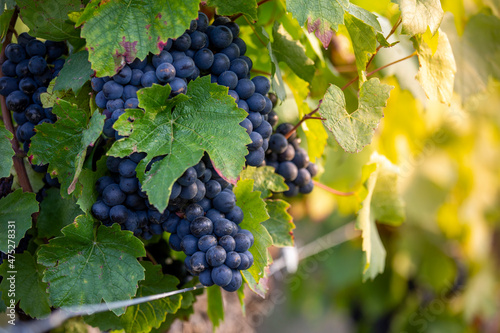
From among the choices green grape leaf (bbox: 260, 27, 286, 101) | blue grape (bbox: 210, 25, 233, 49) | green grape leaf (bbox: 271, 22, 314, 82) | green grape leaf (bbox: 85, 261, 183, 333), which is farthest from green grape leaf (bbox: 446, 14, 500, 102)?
green grape leaf (bbox: 85, 261, 183, 333)

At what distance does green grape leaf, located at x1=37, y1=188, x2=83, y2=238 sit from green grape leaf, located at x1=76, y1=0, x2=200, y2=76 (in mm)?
257

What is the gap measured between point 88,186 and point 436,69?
2.24ft

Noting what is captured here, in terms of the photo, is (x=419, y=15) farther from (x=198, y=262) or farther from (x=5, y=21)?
(x=5, y=21)

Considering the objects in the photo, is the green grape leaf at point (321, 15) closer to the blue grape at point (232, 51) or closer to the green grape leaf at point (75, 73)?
the blue grape at point (232, 51)

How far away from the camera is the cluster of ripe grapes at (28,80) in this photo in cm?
71

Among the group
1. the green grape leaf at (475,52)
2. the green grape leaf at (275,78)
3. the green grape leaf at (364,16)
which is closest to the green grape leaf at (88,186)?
the green grape leaf at (275,78)

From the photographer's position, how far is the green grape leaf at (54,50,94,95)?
67 cm

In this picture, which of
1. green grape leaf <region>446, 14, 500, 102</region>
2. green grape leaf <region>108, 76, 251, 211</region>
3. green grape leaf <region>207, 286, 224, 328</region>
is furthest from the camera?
green grape leaf <region>446, 14, 500, 102</region>

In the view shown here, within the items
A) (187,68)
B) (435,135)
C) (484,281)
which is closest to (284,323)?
(484,281)

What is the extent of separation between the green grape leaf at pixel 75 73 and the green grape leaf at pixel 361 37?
1.48 feet

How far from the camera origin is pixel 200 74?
2.28 ft

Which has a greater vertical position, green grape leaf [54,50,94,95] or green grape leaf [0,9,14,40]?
green grape leaf [0,9,14,40]

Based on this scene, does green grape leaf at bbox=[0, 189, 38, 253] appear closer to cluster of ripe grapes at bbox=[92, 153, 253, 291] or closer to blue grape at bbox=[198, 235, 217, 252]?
cluster of ripe grapes at bbox=[92, 153, 253, 291]

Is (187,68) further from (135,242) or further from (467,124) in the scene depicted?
(467,124)
